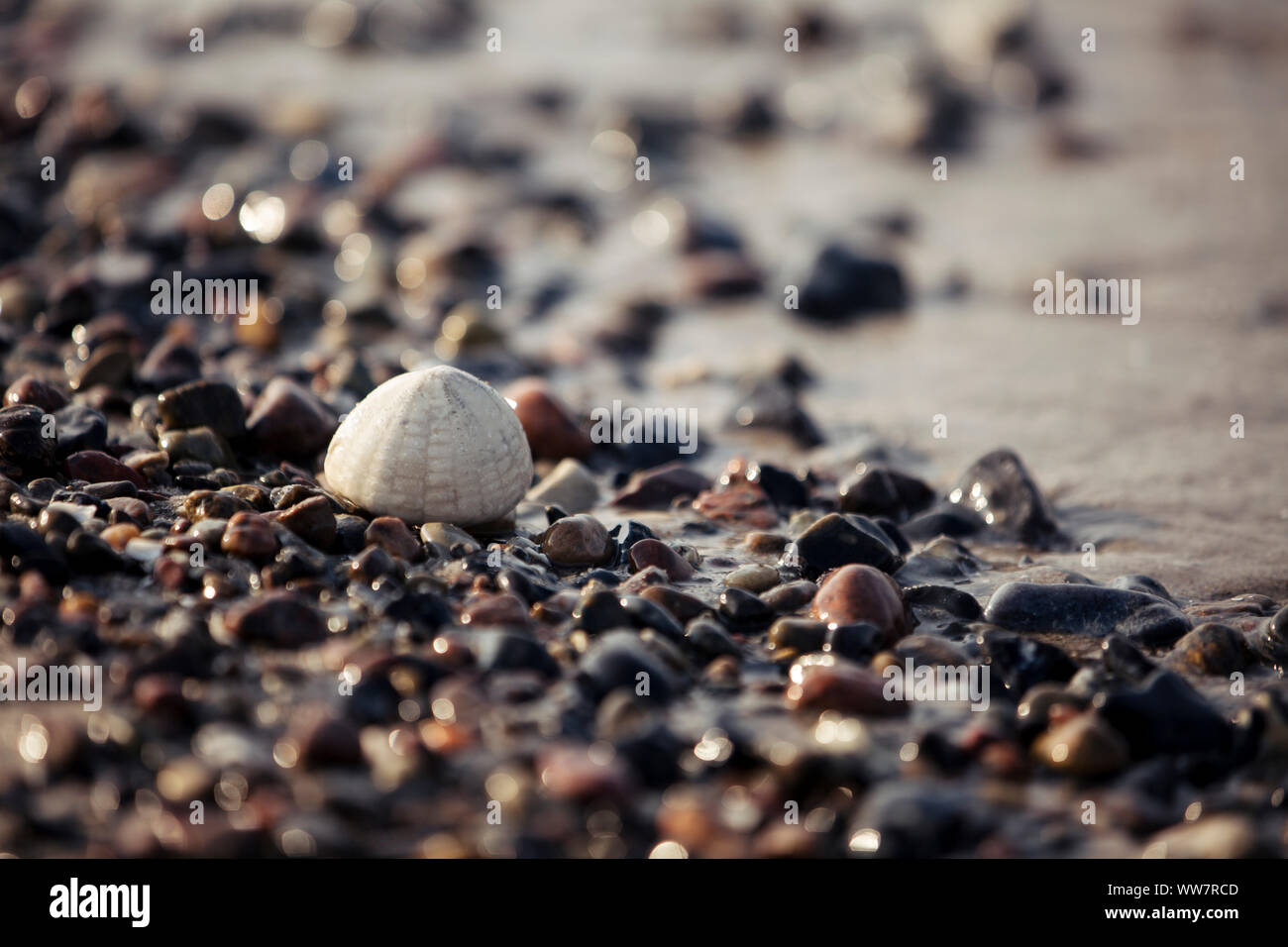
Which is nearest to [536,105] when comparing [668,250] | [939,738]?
[668,250]

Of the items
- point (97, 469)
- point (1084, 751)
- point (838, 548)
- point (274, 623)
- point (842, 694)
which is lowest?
point (1084, 751)

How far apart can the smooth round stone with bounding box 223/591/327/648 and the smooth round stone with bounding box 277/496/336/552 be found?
445 mm

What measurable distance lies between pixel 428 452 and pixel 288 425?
0.99 metres

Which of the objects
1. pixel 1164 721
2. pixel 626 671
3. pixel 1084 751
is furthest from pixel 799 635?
pixel 1164 721

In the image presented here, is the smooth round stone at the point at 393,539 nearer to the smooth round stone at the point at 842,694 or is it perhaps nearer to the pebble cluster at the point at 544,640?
the pebble cluster at the point at 544,640

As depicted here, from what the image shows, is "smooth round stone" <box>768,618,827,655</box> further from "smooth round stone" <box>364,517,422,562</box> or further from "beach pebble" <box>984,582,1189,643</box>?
"smooth round stone" <box>364,517,422,562</box>

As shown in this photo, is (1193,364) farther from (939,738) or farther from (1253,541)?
(939,738)

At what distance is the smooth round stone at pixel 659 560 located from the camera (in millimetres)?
4141

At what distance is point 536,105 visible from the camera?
379 inches

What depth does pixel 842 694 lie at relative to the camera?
332 centimetres

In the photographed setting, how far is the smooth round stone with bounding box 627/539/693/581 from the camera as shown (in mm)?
4141

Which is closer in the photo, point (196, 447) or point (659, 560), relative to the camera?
point (659, 560)

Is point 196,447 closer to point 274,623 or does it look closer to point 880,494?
point 274,623

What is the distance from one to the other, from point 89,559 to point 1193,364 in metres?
5.23
